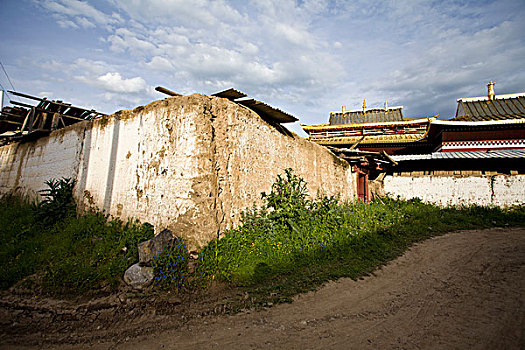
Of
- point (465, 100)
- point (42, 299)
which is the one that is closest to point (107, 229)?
point (42, 299)

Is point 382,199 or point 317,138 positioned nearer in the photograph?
point 382,199

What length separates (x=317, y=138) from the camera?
16.8 meters

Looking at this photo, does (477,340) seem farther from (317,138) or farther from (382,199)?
(317,138)

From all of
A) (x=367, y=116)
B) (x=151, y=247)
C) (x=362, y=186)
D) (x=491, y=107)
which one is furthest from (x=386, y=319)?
(x=367, y=116)

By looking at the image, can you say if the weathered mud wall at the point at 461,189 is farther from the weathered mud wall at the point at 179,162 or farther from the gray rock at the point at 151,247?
the gray rock at the point at 151,247

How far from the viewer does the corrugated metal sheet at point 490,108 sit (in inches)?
499

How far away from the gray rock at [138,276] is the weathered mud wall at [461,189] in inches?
437

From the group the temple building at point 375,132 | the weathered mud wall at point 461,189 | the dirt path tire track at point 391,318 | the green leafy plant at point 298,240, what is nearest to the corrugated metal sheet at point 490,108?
the temple building at point 375,132

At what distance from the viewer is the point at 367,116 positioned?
18.1 meters

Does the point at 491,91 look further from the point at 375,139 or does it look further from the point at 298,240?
the point at 298,240

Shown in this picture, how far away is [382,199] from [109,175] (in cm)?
1069

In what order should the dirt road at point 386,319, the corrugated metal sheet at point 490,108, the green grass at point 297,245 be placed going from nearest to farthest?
the dirt road at point 386,319, the green grass at point 297,245, the corrugated metal sheet at point 490,108

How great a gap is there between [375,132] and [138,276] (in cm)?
1574

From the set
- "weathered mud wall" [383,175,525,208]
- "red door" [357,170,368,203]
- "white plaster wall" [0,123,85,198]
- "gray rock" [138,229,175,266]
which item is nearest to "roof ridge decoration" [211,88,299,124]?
"gray rock" [138,229,175,266]
